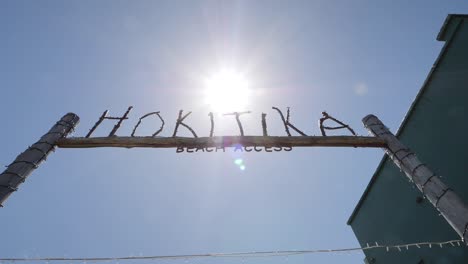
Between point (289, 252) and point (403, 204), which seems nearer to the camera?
point (289, 252)

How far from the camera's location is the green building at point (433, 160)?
37.1ft

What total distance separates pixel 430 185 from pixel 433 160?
8.04 meters

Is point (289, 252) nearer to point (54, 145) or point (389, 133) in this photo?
point (389, 133)

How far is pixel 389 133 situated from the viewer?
7027mm

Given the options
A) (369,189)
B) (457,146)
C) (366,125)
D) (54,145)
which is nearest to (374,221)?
(369,189)

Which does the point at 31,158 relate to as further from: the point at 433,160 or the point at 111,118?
the point at 433,160

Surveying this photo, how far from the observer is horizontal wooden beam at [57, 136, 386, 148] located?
6633 millimetres

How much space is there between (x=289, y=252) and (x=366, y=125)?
3.37 meters

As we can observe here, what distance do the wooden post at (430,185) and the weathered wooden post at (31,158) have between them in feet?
→ 21.7

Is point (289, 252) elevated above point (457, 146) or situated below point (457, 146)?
below

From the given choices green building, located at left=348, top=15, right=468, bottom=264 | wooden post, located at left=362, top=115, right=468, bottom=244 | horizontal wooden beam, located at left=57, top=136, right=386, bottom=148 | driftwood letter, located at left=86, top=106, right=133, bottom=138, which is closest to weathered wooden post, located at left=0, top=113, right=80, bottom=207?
horizontal wooden beam, located at left=57, top=136, right=386, bottom=148

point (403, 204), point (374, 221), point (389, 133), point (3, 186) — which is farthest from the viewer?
point (374, 221)

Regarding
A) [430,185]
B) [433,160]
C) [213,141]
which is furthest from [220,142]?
[433,160]

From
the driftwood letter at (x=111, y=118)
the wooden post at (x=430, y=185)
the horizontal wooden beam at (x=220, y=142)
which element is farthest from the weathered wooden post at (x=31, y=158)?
the wooden post at (x=430, y=185)
